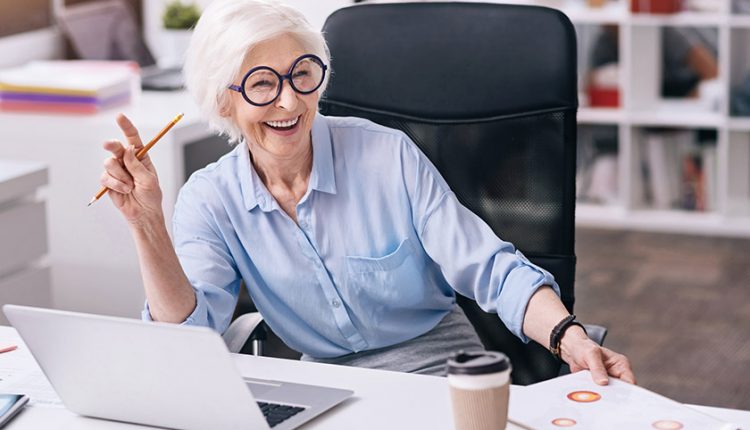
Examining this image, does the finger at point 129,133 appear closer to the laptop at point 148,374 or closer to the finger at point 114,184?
the finger at point 114,184

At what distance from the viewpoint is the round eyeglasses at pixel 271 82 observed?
185 centimetres

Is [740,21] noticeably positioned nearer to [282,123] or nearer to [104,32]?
[104,32]

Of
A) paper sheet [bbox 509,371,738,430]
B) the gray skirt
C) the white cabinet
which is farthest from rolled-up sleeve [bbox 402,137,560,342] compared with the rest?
the white cabinet

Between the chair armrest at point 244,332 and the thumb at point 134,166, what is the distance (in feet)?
1.10

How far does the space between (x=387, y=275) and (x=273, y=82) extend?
0.35 m

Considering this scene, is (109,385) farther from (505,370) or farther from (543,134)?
(543,134)

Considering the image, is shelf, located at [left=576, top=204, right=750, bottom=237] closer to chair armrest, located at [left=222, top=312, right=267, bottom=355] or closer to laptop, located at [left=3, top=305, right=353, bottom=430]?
chair armrest, located at [left=222, top=312, right=267, bottom=355]

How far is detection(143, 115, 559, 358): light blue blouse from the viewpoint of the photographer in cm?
191

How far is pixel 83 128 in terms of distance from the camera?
318 centimetres

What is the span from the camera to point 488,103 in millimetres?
2072

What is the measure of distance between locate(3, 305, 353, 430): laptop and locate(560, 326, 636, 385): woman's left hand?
1.07 feet

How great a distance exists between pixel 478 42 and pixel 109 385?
0.94 m

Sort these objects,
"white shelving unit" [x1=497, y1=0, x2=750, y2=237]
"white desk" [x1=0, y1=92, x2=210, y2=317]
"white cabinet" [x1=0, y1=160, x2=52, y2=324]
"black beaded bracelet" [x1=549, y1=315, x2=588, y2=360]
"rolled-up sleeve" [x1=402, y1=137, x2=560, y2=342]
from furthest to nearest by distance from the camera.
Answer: "white shelving unit" [x1=497, y1=0, x2=750, y2=237] < "white desk" [x1=0, y1=92, x2=210, y2=317] < "white cabinet" [x1=0, y1=160, x2=52, y2=324] < "rolled-up sleeve" [x1=402, y1=137, x2=560, y2=342] < "black beaded bracelet" [x1=549, y1=315, x2=588, y2=360]

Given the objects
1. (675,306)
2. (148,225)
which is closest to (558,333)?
(148,225)
